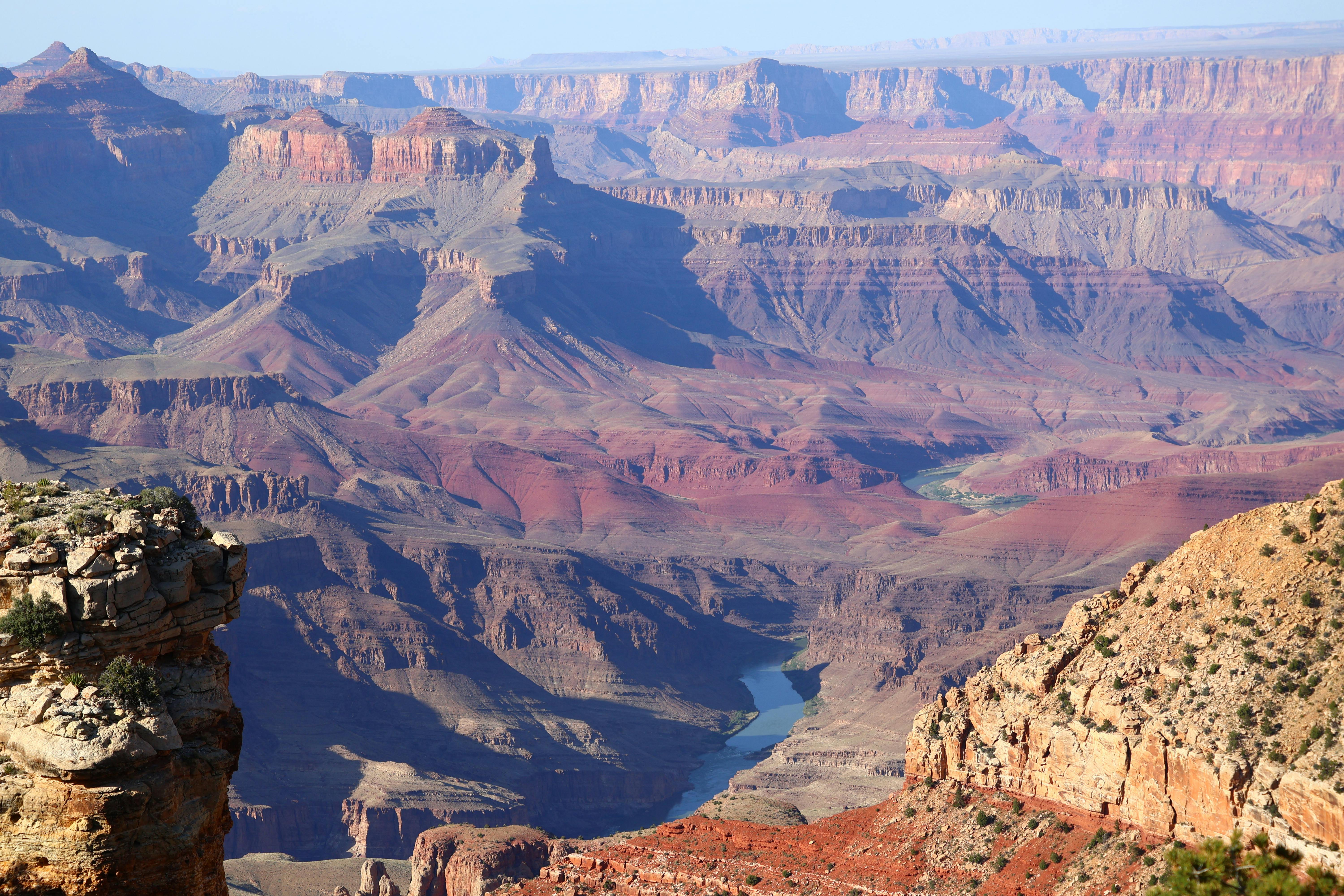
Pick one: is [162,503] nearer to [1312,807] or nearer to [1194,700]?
[1312,807]

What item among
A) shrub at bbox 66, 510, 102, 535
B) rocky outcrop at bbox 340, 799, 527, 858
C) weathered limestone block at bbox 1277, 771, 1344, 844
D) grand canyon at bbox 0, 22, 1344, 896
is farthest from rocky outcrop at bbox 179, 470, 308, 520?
weathered limestone block at bbox 1277, 771, 1344, 844

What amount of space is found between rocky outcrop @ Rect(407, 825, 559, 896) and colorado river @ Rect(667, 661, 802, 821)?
1345 inches

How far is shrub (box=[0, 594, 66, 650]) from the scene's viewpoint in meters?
24.6

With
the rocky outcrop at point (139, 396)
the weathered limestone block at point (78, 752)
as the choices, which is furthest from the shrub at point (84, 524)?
the rocky outcrop at point (139, 396)

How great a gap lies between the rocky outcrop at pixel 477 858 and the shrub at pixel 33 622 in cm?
3378

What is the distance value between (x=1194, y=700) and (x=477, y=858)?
31.9 metres

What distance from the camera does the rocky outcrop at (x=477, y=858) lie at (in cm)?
5966

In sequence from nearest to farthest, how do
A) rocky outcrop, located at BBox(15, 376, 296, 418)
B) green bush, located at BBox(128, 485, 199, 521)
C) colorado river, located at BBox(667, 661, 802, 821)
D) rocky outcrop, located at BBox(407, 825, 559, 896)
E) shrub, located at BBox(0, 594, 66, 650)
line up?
shrub, located at BBox(0, 594, 66, 650), green bush, located at BBox(128, 485, 199, 521), rocky outcrop, located at BBox(407, 825, 559, 896), colorado river, located at BBox(667, 661, 802, 821), rocky outcrop, located at BBox(15, 376, 296, 418)

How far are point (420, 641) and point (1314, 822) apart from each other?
301 feet

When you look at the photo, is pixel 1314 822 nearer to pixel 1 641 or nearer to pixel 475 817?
pixel 1 641

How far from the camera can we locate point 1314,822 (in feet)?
103

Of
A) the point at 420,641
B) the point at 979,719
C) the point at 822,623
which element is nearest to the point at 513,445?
the point at 822,623

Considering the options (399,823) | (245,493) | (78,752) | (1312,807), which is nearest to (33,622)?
(78,752)

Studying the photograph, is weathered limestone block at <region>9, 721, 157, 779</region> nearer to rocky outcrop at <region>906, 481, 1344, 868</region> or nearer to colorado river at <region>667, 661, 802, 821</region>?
rocky outcrop at <region>906, 481, 1344, 868</region>
